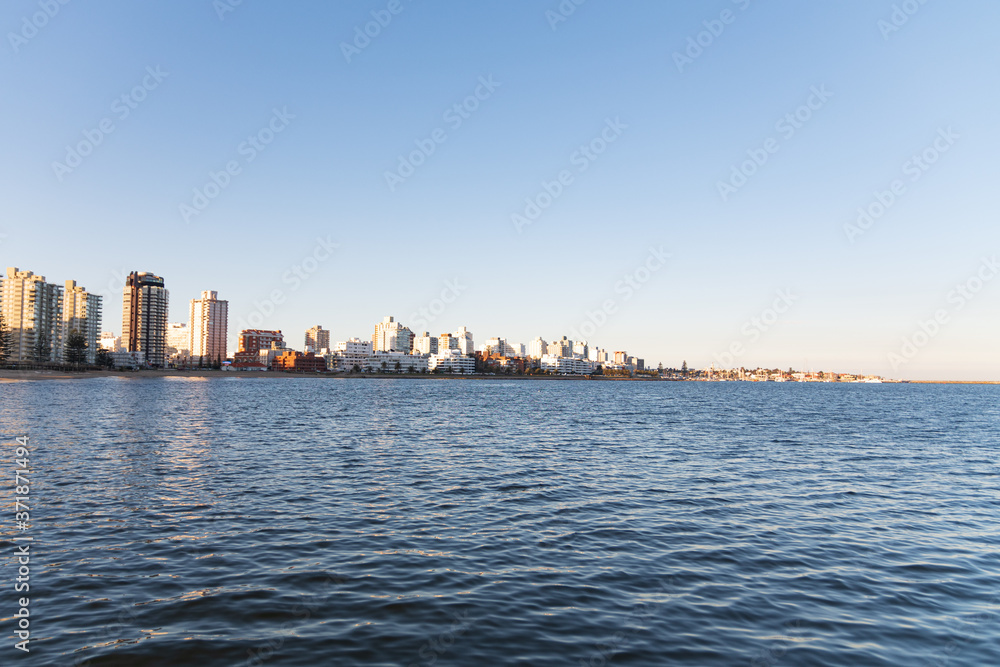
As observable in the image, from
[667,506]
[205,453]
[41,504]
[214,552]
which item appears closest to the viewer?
[214,552]

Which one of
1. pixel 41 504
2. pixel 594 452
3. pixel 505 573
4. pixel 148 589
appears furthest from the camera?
pixel 594 452

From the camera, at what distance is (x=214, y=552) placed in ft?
60.2

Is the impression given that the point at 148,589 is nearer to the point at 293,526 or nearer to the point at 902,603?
the point at 293,526

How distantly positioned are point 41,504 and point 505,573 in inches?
790

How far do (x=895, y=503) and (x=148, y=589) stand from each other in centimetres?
3054

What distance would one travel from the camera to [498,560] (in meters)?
18.1

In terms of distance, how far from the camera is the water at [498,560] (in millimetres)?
12672

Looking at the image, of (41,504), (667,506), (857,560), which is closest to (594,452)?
(667,506)

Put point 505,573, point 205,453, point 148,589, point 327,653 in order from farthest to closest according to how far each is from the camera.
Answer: point 205,453, point 505,573, point 148,589, point 327,653

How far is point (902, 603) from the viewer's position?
15508mm

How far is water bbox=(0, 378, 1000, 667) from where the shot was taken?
1267cm

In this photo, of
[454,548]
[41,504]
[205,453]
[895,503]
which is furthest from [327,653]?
[205,453]

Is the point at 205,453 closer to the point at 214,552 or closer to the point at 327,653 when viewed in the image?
the point at 214,552

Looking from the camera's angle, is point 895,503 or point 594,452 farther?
point 594,452
